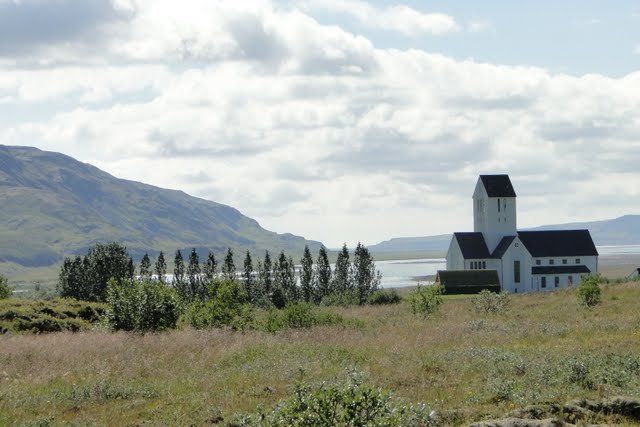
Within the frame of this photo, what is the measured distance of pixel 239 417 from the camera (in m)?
14.5

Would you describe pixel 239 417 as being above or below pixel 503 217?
below

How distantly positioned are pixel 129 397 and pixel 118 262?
390 feet

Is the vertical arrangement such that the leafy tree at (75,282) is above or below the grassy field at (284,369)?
above

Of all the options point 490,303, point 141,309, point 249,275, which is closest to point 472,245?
point 249,275

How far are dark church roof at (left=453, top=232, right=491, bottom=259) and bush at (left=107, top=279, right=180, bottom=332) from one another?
91.0 m

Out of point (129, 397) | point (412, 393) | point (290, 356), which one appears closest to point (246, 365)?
point (290, 356)

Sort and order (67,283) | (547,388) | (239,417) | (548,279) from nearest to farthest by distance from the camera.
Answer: (239,417) < (547,388) < (548,279) < (67,283)

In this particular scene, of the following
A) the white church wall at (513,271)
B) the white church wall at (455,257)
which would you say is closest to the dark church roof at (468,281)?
the white church wall at (513,271)

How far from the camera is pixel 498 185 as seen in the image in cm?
12400

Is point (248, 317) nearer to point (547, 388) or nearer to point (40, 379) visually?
point (40, 379)

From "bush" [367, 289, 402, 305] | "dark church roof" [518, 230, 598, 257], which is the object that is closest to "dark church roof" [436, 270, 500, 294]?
"dark church roof" [518, 230, 598, 257]

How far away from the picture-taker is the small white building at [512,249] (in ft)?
384

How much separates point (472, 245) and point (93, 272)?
220 ft

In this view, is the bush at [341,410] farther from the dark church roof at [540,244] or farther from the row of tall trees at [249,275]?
the dark church roof at [540,244]
